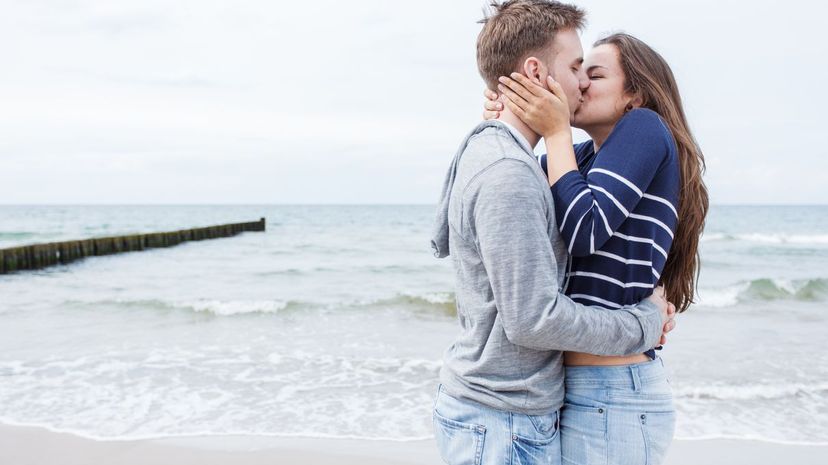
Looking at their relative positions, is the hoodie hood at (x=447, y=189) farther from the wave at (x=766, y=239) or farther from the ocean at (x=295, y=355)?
the wave at (x=766, y=239)

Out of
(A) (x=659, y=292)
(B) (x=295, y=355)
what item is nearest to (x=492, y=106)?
(A) (x=659, y=292)

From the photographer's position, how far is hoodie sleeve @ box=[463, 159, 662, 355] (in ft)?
5.03

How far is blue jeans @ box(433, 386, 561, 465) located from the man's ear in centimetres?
87

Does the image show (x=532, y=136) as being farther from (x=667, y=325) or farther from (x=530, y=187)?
(x=667, y=325)

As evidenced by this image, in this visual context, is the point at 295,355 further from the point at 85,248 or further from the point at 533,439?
the point at 85,248

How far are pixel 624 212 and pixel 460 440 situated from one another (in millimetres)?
731

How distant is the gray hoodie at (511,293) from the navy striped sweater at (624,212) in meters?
0.06

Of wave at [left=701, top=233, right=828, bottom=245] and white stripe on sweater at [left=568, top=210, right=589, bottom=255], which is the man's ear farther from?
wave at [left=701, top=233, right=828, bottom=245]

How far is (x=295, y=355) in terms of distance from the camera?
766 centimetres

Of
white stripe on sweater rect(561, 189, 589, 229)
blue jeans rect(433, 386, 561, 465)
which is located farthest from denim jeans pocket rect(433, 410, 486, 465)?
white stripe on sweater rect(561, 189, 589, 229)

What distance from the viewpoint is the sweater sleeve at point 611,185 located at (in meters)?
1.65

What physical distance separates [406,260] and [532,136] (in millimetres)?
18366

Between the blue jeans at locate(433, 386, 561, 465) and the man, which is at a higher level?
the man

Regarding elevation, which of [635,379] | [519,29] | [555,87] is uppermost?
[519,29]
